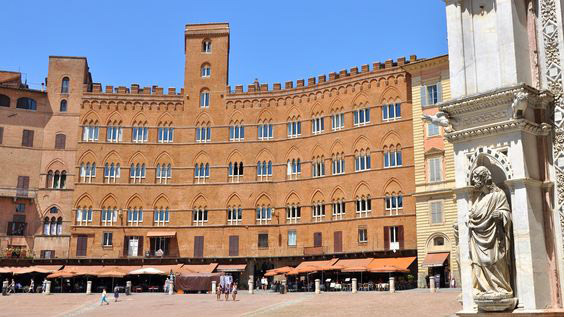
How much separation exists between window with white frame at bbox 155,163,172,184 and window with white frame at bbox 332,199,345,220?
53.8ft

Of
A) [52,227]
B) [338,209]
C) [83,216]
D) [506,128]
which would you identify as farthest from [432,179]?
[506,128]

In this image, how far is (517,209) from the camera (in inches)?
333

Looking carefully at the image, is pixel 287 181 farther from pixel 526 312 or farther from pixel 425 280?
pixel 526 312

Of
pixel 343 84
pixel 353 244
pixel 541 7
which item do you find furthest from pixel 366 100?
pixel 541 7

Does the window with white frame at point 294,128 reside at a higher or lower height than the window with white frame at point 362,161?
higher

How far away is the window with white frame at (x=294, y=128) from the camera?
6100 centimetres

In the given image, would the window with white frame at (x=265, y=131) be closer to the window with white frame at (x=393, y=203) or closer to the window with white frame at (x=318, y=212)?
the window with white frame at (x=318, y=212)

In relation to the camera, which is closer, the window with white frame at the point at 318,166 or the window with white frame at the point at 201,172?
the window with white frame at the point at 318,166

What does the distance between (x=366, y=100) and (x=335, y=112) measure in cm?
332

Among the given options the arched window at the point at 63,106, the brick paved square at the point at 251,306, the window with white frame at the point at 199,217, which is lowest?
the brick paved square at the point at 251,306

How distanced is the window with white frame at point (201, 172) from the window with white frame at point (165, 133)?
3.96 m

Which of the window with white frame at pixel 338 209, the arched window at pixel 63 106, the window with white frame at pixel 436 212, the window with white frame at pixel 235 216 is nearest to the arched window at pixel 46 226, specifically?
the arched window at pixel 63 106

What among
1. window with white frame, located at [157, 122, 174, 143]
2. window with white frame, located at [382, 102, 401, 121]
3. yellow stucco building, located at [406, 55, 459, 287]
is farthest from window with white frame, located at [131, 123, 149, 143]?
yellow stucco building, located at [406, 55, 459, 287]

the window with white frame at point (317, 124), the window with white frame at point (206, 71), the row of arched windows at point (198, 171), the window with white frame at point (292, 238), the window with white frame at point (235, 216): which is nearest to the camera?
the window with white frame at point (292, 238)
